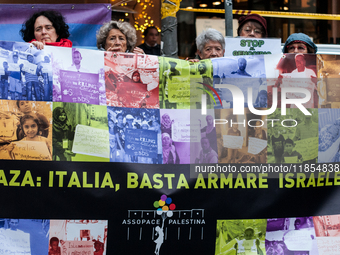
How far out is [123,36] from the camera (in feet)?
10.9

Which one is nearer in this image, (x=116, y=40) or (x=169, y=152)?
(x=169, y=152)

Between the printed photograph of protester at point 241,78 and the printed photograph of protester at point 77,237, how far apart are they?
3.71ft

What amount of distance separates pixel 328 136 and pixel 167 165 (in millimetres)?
1125

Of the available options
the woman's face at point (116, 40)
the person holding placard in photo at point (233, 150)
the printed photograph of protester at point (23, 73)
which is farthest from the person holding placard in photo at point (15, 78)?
the person holding placard in photo at point (233, 150)


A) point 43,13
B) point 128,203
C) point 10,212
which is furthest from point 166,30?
point 10,212

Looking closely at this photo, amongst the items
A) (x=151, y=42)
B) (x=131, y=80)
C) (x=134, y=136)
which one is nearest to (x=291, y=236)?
(x=134, y=136)

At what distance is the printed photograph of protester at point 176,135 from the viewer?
261cm

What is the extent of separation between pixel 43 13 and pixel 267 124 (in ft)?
7.06

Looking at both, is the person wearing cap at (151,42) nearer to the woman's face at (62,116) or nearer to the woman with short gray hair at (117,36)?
the woman with short gray hair at (117,36)

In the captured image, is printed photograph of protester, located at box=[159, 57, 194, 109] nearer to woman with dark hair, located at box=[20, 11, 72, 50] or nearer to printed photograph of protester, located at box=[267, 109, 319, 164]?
printed photograph of protester, located at box=[267, 109, 319, 164]

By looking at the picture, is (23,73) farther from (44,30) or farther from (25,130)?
(44,30)

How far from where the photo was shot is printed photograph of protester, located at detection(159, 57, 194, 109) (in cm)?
269

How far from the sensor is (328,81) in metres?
2.78

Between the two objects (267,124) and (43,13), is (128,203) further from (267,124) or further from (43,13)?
(43,13)
